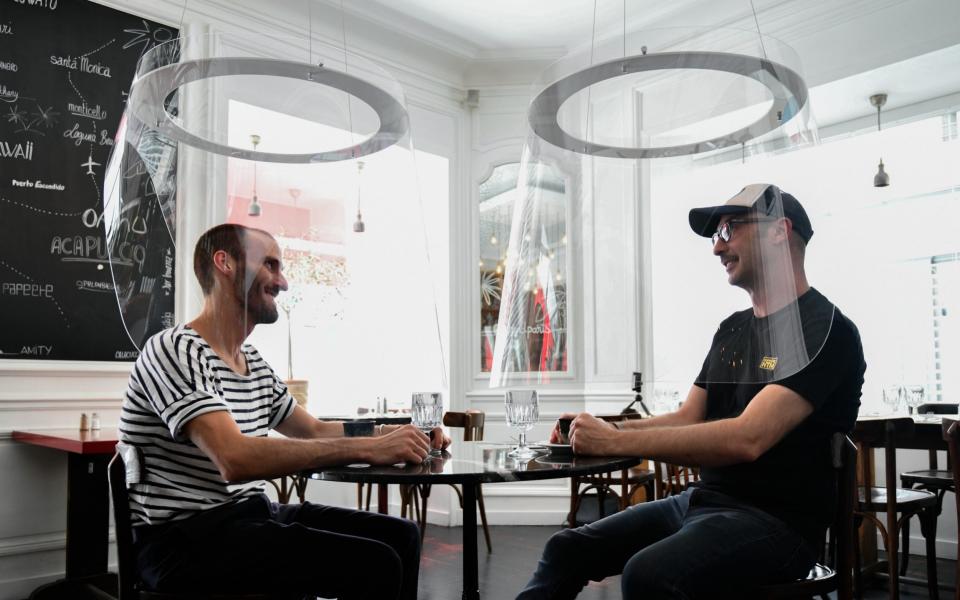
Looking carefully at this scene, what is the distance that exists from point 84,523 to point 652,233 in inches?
103

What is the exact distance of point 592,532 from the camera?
1631 millimetres

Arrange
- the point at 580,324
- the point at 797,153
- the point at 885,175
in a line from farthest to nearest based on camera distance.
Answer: the point at 885,175 < the point at 580,324 < the point at 797,153

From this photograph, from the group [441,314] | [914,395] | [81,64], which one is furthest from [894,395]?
[81,64]

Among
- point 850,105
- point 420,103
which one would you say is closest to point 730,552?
point 850,105

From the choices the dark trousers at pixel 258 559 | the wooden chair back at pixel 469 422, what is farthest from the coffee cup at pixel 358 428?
the wooden chair back at pixel 469 422

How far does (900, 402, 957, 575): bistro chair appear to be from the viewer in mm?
3459

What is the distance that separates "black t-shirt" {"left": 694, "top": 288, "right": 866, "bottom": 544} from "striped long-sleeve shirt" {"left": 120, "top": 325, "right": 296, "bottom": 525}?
1063mm

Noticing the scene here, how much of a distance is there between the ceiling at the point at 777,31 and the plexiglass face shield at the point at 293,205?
1858mm

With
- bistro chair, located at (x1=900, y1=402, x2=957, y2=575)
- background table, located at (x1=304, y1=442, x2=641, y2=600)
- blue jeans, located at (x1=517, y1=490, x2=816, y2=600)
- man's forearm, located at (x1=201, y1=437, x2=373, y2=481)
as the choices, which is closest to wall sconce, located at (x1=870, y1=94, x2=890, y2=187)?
bistro chair, located at (x1=900, y1=402, x2=957, y2=575)

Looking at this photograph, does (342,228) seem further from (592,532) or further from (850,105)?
(850,105)

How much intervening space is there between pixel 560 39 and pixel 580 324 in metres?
3.85

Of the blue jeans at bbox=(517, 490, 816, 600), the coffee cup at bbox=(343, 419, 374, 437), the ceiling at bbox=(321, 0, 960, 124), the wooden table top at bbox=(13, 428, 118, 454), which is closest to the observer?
the blue jeans at bbox=(517, 490, 816, 600)

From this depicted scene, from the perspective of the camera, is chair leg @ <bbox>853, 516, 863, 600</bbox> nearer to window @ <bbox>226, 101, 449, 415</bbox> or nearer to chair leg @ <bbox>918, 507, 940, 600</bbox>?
chair leg @ <bbox>918, 507, 940, 600</bbox>

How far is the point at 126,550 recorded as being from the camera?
146cm
